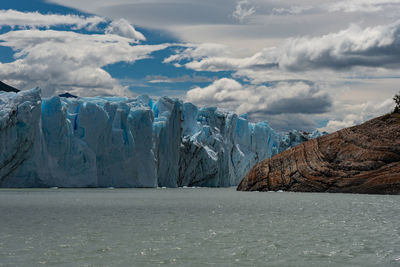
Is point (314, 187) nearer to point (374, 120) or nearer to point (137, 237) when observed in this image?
point (374, 120)

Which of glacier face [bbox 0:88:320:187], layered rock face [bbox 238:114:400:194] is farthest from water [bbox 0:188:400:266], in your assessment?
glacier face [bbox 0:88:320:187]

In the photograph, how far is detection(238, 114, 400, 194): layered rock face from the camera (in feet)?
102

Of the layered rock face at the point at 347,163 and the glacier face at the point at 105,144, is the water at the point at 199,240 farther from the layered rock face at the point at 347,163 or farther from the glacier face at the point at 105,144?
the glacier face at the point at 105,144

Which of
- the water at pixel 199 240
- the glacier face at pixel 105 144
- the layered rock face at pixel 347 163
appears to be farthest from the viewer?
the glacier face at pixel 105 144

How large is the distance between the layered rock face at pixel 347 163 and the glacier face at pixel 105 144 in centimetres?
1465

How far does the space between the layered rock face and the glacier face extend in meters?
14.6

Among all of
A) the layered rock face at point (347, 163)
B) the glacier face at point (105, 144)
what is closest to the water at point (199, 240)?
the layered rock face at point (347, 163)

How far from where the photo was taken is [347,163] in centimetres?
3253

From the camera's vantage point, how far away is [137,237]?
1043 cm

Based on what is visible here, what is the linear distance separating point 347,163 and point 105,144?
2175cm

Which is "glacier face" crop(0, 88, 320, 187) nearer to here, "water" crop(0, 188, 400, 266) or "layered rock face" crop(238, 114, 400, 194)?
"layered rock face" crop(238, 114, 400, 194)

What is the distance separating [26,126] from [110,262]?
33.0 metres

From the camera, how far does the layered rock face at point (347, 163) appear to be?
102 ft

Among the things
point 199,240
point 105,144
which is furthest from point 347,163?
point 199,240
